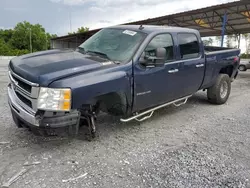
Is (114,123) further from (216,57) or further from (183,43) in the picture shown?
(216,57)

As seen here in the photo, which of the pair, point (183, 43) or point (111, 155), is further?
point (183, 43)

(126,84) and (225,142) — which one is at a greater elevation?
(126,84)

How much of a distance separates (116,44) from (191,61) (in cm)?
174

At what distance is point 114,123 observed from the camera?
4.62 metres

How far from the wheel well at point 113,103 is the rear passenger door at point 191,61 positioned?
Result: 5.36 feet

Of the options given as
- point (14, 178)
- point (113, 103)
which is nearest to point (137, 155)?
point (113, 103)

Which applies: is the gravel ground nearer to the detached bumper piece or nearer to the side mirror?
the detached bumper piece

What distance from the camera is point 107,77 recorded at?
326 cm

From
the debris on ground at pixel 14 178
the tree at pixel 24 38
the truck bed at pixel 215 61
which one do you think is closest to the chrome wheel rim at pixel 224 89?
the truck bed at pixel 215 61

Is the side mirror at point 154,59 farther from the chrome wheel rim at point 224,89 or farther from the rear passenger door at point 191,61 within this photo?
the chrome wheel rim at point 224,89

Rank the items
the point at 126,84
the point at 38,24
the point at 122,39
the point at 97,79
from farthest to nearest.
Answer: the point at 38,24 → the point at 122,39 → the point at 126,84 → the point at 97,79

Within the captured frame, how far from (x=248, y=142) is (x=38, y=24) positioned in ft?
296

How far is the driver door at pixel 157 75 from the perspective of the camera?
3.74 metres

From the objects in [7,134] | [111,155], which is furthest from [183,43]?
[7,134]
